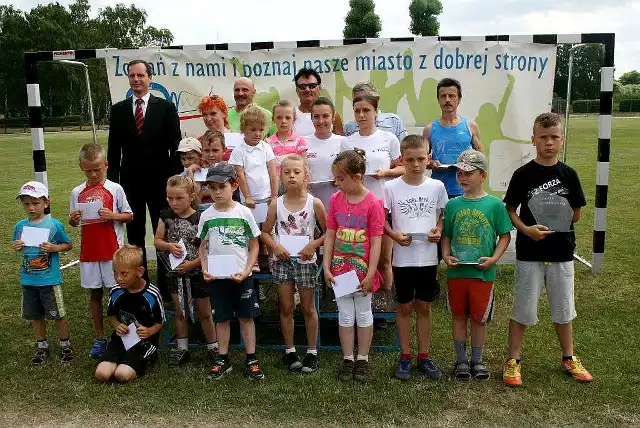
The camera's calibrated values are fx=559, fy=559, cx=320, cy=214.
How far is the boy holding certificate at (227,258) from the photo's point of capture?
12.8 feet

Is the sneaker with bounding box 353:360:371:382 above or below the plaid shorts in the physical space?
below

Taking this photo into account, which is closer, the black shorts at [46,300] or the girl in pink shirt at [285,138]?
the black shorts at [46,300]

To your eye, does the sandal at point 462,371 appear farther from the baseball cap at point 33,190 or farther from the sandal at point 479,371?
the baseball cap at point 33,190

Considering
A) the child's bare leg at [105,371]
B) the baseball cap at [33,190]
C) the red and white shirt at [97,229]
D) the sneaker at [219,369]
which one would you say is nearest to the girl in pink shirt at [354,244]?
the sneaker at [219,369]

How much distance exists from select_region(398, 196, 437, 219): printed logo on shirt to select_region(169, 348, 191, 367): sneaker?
1993 mm

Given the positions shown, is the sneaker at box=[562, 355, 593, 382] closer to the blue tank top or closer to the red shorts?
the red shorts

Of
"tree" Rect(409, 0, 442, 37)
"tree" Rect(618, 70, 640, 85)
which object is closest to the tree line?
"tree" Rect(409, 0, 442, 37)

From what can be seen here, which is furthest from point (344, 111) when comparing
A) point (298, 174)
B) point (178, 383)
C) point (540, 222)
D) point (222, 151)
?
point (178, 383)

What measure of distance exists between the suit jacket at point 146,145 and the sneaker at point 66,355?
1442 millimetres

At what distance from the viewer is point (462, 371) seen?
384 cm

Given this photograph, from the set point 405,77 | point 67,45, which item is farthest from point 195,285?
point 67,45

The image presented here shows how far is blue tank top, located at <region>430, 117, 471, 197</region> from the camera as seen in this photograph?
4750mm

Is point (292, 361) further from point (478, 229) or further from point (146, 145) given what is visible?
point (146, 145)

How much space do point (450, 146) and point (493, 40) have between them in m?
1.87
